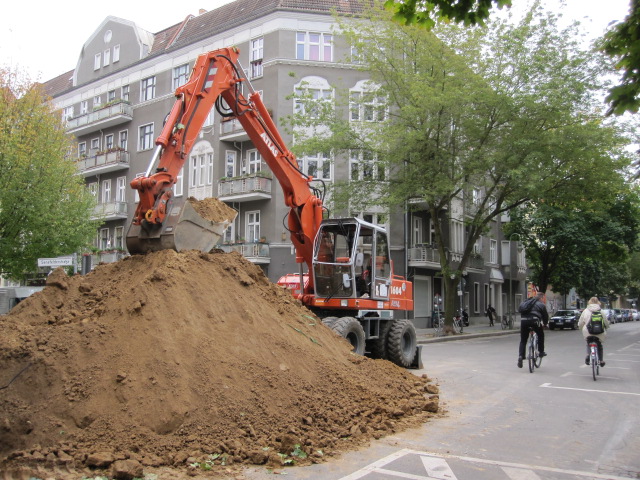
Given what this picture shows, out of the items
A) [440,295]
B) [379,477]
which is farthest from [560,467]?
[440,295]

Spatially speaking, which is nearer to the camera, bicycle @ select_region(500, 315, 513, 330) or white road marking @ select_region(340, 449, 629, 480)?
white road marking @ select_region(340, 449, 629, 480)

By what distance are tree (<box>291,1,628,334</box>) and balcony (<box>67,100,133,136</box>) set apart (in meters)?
17.7

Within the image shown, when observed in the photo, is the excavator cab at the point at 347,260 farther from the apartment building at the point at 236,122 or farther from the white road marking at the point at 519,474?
the apartment building at the point at 236,122

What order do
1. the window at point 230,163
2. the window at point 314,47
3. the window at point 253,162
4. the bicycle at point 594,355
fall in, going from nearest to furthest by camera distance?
the bicycle at point 594,355 → the window at point 314,47 → the window at point 253,162 → the window at point 230,163

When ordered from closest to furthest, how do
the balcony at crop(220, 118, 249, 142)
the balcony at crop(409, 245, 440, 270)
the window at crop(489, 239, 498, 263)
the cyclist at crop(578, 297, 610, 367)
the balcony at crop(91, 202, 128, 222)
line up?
1. the cyclist at crop(578, 297, 610, 367)
2. the balcony at crop(220, 118, 249, 142)
3. the balcony at crop(409, 245, 440, 270)
4. the balcony at crop(91, 202, 128, 222)
5. the window at crop(489, 239, 498, 263)

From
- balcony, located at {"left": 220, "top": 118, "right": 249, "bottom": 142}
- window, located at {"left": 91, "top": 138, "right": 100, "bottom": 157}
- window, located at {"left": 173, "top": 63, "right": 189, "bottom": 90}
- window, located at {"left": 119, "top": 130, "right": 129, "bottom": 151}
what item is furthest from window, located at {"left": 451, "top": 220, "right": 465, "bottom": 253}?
window, located at {"left": 91, "top": 138, "right": 100, "bottom": 157}

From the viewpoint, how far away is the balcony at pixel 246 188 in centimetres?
3122

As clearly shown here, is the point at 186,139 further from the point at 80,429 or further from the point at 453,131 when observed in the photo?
the point at 453,131

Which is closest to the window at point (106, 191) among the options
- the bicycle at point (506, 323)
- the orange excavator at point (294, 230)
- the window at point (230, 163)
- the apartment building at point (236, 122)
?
the apartment building at point (236, 122)

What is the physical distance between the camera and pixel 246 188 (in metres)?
31.7

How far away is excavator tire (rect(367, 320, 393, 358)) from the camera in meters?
12.8

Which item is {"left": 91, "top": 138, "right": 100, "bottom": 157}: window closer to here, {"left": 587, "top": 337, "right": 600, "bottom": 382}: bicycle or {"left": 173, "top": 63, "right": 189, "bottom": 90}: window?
{"left": 173, "top": 63, "right": 189, "bottom": 90}: window

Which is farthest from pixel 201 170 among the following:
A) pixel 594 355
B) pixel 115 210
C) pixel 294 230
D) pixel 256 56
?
pixel 594 355

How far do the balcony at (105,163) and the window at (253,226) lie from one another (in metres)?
11.5
